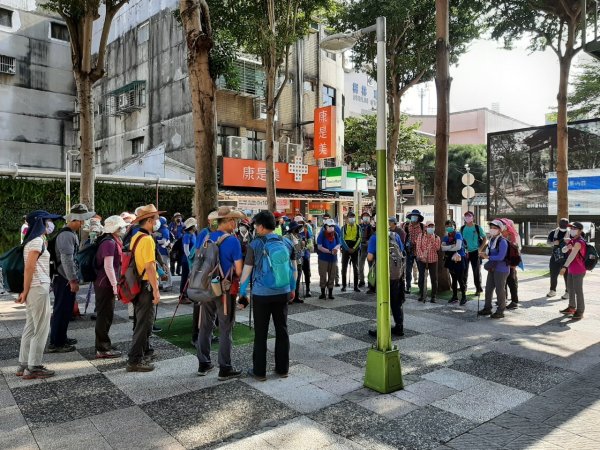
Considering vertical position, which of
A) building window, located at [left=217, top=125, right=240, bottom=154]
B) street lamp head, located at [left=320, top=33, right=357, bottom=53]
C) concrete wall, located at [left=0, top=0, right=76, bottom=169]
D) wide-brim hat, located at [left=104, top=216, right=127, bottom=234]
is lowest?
wide-brim hat, located at [left=104, top=216, right=127, bottom=234]

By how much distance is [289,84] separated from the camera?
27719 mm

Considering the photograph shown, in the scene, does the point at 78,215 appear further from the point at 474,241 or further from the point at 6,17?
the point at 6,17

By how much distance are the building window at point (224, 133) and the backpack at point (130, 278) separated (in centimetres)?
1943

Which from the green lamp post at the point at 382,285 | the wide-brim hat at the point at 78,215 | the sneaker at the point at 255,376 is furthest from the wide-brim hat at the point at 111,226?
the green lamp post at the point at 382,285

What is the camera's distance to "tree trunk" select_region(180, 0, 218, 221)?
301 inches

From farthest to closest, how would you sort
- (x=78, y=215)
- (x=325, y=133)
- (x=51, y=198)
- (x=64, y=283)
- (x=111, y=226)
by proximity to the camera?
(x=325, y=133)
(x=51, y=198)
(x=78, y=215)
(x=64, y=283)
(x=111, y=226)

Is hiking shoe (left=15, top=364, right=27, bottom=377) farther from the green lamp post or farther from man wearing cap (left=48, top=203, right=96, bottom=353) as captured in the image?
the green lamp post

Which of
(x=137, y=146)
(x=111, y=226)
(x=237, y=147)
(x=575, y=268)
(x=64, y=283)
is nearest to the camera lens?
(x=111, y=226)

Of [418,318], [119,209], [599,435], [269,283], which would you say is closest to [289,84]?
→ [119,209]

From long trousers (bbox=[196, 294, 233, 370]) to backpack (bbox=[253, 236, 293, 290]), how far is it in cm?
50

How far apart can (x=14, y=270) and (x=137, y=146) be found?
23664 mm

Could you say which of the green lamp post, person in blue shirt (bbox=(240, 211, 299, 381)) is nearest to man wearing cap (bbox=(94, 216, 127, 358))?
person in blue shirt (bbox=(240, 211, 299, 381))

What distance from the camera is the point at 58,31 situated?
97.0ft

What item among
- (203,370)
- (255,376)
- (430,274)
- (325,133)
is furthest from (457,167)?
(203,370)
